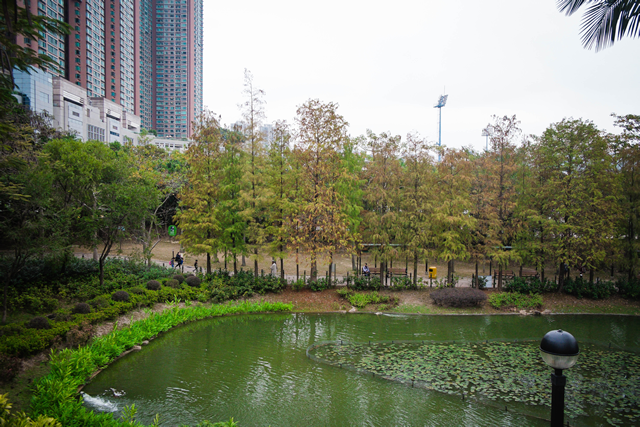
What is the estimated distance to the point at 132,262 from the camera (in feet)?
75.5

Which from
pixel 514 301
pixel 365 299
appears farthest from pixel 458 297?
pixel 365 299

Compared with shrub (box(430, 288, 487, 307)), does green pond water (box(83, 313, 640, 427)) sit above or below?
below

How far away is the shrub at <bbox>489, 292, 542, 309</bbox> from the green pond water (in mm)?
2715

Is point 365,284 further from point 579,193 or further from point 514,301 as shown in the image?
point 579,193

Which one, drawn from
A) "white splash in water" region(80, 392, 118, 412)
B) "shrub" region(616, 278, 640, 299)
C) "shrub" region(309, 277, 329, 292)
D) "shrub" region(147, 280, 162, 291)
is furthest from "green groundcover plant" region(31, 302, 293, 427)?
"shrub" region(616, 278, 640, 299)

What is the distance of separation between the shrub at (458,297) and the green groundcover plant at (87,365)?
11.3 meters

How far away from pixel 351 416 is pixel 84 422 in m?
5.99

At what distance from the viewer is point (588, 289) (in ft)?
71.6

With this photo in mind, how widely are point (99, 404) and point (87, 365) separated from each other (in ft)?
5.29

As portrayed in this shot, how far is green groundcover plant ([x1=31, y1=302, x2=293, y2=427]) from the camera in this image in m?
7.76

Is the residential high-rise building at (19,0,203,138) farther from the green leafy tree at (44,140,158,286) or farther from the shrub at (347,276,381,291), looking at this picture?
the shrub at (347,276,381,291)

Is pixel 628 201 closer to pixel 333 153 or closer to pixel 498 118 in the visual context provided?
pixel 498 118

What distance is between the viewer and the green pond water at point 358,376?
936 centimetres

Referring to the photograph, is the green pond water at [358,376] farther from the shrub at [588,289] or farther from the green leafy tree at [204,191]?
the green leafy tree at [204,191]
